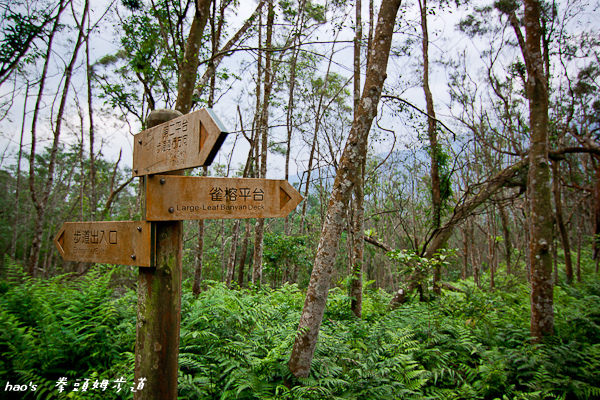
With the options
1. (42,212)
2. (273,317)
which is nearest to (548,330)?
(273,317)

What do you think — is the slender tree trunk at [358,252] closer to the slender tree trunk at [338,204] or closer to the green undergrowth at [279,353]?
the green undergrowth at [279,353]

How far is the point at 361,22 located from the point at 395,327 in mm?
5372

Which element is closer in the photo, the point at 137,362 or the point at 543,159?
the point at 137,362

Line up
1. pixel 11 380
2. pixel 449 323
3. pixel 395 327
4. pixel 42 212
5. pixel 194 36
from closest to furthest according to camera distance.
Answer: pixel 11 380, pixel 194 36, pixel 395 327, pixel 449 323, pixel 42 212

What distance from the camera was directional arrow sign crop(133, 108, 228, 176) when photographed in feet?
4.75

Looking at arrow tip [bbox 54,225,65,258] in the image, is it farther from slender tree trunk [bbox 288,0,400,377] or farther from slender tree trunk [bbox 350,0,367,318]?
slender tree trunk [bbox 350,0,367,318]

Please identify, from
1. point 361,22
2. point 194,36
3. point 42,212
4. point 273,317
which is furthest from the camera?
point 42,212

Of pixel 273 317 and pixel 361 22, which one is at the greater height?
pixel 361 22

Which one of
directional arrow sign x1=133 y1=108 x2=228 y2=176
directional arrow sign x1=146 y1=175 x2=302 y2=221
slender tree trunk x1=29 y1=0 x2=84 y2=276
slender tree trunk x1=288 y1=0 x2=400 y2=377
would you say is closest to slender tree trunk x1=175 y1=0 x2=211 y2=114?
directional arrow sign x1=133 y1=108 x2=228 y2=176

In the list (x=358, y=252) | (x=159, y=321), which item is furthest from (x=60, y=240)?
(x=358, y=252)

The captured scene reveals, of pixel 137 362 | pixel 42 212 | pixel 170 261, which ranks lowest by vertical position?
pixel 137 362

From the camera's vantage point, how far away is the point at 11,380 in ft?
9.48

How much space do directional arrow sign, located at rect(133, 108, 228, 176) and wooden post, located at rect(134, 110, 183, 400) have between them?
15 cm

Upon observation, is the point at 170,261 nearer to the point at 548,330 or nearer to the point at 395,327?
the point at 395,327
